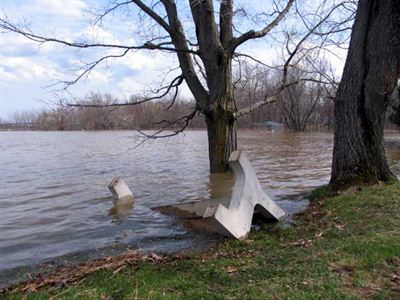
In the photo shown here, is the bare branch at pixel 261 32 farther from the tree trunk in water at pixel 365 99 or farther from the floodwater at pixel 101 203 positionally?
the floodwater at pixel 101 203

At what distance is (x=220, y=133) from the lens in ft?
38.7

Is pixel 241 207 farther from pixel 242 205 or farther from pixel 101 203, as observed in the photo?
pixel 101 203

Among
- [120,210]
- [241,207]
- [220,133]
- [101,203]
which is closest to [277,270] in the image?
[241,207]

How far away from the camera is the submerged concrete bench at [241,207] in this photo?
5.95m

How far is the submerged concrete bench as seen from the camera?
5949 millimetres

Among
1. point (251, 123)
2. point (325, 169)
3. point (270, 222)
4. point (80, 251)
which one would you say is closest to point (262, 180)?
point (325, 169)

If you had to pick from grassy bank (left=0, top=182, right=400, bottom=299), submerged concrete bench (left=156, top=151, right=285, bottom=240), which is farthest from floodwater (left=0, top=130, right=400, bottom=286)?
grassy bank (left=0, top=182, right=400, bottom=299)

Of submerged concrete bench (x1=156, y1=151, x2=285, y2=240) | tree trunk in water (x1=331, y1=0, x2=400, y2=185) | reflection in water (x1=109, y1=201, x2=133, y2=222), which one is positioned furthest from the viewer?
reflection in water (x1=109, y1=201, x2=133, y2=222)

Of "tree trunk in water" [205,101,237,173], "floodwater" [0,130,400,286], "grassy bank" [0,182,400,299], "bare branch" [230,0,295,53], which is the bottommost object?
"floodwater" [0,130,400,286]

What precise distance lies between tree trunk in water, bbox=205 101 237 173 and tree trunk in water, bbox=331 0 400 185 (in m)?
3.57

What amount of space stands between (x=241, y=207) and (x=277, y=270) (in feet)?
6.62

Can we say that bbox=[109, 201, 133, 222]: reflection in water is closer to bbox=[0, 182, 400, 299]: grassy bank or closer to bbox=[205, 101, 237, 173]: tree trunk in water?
bbox=[205, 101, 237, 173]: tree trunk in water

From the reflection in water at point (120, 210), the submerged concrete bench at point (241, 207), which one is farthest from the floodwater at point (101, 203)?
the submerged concrete bench at point (241, 207)

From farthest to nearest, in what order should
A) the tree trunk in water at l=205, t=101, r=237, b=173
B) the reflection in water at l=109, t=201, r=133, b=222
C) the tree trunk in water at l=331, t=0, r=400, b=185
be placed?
the tree trunk in water at l=205, t=101, r=237, b=173
the reflection in water at l=109, t=201, r=133, b=222
the tree trunk in water at l=331, t=0, r=400, b=185
